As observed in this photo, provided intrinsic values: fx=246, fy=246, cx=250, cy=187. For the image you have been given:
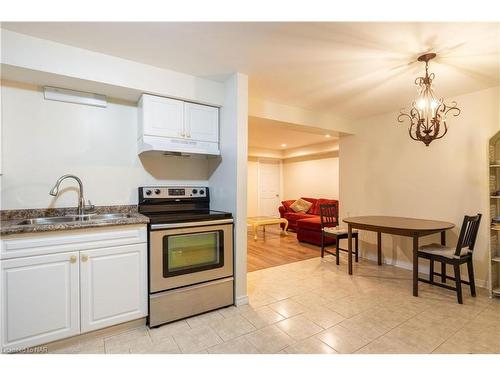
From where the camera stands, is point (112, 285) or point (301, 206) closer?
point (112, 285)

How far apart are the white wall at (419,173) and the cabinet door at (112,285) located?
3490 mm

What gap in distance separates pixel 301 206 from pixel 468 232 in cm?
434

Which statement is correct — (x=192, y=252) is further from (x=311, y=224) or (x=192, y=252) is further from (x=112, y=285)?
(x=311, y=224)

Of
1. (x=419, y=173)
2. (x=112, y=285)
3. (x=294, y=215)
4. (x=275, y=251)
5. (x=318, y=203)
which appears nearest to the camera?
(x=112, y=285)

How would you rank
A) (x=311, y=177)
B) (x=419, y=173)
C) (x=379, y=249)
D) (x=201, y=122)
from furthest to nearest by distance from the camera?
(x=311, y=177)
(x=379, y=249)
(x=419, y=173)
(x=201, y=122)

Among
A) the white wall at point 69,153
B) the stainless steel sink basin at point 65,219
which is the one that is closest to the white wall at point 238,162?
the white wall at point 69,153

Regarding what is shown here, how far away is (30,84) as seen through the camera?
212cm

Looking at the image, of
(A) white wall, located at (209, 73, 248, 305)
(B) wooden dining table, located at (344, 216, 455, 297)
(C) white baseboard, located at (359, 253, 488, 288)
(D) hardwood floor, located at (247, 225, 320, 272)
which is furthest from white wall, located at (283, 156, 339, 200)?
(A) white wall, located at (209, 73, 248, 305)

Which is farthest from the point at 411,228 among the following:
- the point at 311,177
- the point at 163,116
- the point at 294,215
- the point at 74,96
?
the point at 311,177

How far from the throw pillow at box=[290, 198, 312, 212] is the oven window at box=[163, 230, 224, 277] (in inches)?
183

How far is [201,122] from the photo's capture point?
8.47ft

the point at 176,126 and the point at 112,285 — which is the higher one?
the point at 176,126

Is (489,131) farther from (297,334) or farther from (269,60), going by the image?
(297,334)
